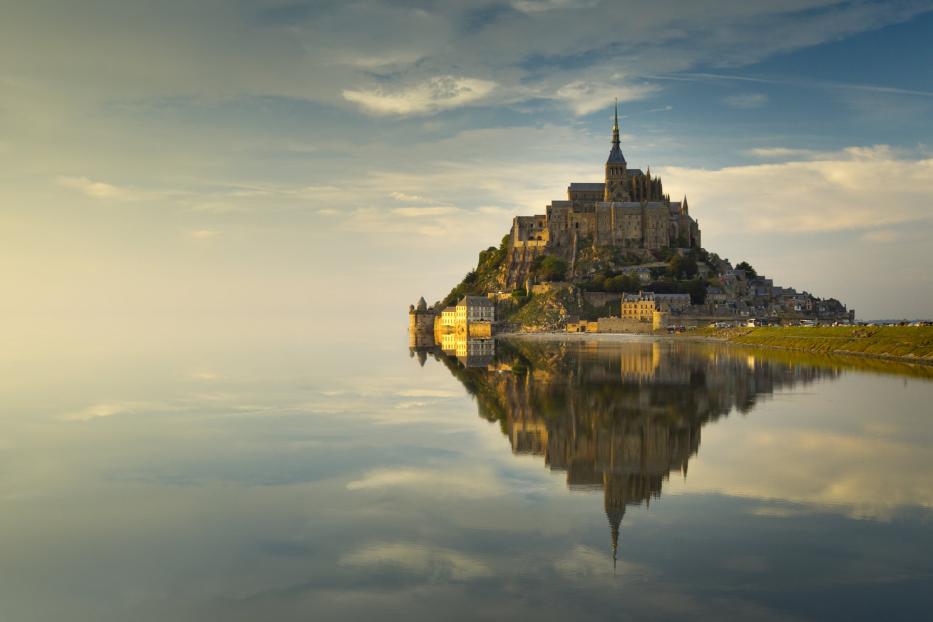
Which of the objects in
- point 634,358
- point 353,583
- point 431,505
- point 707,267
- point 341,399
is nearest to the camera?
point 353,583

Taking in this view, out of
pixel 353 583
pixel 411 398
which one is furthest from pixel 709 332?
pixel 353 583

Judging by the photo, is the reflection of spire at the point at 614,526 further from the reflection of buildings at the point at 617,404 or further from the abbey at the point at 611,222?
the abbey at the point at 611,222

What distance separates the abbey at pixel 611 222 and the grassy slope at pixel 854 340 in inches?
1197

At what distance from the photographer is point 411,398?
30859 millimetres

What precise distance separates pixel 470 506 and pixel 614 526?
2.76 m

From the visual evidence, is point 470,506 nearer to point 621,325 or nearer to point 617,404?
point 617,404

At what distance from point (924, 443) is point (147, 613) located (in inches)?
729

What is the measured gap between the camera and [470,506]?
14.3 metres

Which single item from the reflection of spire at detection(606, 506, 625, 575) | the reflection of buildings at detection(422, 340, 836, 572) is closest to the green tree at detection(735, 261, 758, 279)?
the reflection of buildings at detection(422, 340, 836, 572)

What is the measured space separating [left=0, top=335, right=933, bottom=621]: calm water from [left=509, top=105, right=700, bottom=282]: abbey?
232 ft

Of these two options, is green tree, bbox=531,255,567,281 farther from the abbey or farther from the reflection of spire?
the reflection of spire

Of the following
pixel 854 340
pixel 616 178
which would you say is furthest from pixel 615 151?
pixel 854 340

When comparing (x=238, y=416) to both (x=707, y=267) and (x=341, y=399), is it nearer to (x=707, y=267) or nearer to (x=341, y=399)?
(x=341, y=399)

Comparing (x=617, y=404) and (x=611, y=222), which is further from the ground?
(x=611, y=222)
